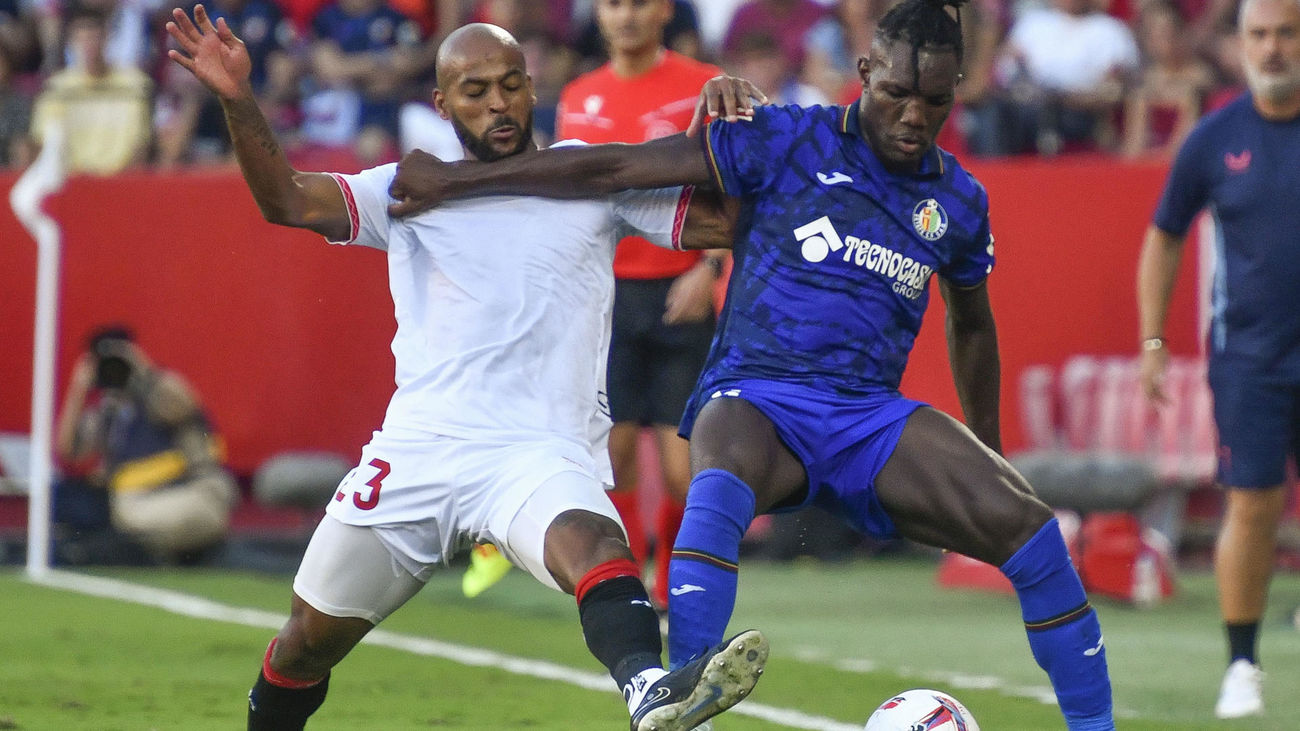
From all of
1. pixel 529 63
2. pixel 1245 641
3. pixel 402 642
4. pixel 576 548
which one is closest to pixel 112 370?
pixel 529 63

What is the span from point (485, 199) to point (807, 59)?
8.46 m

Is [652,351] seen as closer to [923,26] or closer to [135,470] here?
[923,26]

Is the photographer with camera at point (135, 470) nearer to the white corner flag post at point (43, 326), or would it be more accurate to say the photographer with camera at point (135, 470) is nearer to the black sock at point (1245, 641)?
the white corner flag post at point (43, 326)

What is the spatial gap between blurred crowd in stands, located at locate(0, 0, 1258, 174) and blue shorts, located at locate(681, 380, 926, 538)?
691cm

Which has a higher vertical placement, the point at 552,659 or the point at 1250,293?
the point at 1250,293

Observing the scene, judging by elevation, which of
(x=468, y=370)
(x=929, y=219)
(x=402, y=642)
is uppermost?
(x=929, y=219)

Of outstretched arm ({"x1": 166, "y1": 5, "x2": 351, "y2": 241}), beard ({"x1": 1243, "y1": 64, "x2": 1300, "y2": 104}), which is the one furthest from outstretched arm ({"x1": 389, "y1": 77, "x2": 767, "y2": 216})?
beard ({"x1": 1243, "y1": 64, "x2": 1300, "y2": 104})

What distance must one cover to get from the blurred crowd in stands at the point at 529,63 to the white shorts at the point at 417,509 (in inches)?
283

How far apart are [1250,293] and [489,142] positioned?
3.02 metres

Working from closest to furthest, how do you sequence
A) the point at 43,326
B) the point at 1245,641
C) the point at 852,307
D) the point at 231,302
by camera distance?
the point at 852,307 → the point at 1245,641 → the point at 43,326 → the point at 231,302

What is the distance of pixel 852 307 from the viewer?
190 inches

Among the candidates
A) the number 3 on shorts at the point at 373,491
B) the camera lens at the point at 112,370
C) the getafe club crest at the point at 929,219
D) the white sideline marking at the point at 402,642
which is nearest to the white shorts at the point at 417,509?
the number 3 on shorts at the point at 373,491

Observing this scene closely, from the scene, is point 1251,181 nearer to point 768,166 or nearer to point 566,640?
point 768,166

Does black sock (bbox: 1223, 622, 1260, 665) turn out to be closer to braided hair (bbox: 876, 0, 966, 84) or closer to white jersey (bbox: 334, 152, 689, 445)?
braided hair (bbox: 876, 0, 966, 84)
